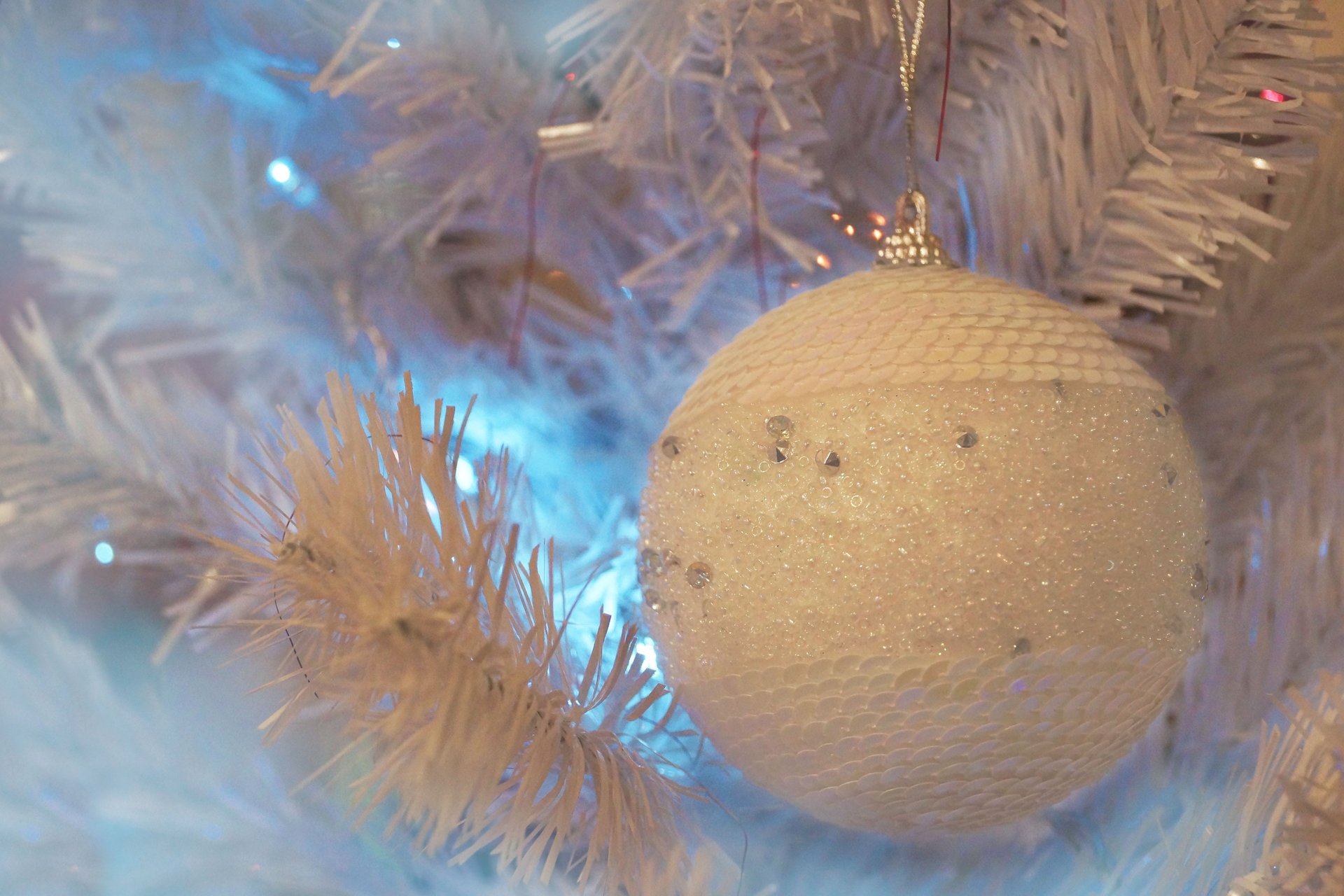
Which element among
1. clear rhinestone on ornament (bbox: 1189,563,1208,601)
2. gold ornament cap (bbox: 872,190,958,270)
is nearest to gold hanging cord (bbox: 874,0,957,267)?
gold ornament cap (bbox: 872,190,958,270)

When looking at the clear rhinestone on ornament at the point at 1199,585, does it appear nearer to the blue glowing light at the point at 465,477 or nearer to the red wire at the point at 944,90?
the red wire at the point at 944,90

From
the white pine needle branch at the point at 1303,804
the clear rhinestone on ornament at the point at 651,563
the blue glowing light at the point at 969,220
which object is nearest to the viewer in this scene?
the white pine needle branch at the point at 1303,804

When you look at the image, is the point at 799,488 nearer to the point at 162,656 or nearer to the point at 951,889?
the point at 951,889

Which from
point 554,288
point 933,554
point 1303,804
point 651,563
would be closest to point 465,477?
point 554,288

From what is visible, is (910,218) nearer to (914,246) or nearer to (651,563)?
(914,246)

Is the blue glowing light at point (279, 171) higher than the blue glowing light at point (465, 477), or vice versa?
the blue glowing light at point (279, 171)

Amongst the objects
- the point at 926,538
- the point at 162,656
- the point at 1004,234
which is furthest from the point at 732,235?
the point at 162,656

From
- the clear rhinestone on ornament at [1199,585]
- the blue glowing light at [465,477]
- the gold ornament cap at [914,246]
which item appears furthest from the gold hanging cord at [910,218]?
the blue glowing light at [465,477]
